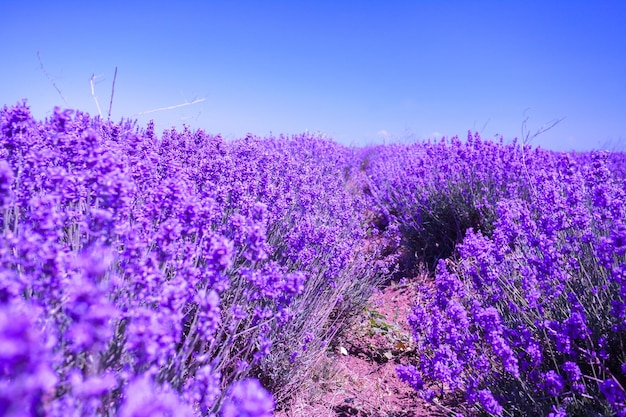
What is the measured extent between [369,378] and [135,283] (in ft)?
7.18

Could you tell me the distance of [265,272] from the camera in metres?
1.78

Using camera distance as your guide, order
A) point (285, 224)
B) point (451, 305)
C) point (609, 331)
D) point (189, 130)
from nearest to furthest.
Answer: point (609, 331)
point (451, 305)
point (285, 224)
point (189, 130)

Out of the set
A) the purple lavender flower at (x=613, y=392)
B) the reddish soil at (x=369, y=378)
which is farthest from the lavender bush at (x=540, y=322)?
the reddish soil at (x=369, y=378)

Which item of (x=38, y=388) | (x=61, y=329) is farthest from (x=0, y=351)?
(x=61, y=329)

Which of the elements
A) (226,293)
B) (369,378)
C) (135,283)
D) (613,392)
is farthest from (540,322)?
(135,283)

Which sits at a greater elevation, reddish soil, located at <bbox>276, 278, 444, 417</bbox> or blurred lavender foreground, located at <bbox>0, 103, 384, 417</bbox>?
blurred lavender foreground, located at <bbox>0, 103, 384, 417</bbox>

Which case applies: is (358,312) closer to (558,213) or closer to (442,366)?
(442,366)

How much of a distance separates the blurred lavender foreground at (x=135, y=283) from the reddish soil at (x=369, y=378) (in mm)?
174

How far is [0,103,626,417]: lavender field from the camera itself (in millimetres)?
1037

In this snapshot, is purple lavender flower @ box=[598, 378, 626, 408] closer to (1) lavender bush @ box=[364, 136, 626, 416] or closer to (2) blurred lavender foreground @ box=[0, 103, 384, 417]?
(1) lavender bush @ box=[364, 136, 626, 416]

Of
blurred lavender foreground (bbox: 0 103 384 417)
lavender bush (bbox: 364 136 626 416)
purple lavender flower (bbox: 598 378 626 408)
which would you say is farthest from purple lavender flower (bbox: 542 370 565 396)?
blurred lavender foreground (bbox: 0 103 384 417)

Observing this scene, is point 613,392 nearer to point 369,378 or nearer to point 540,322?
point 540,322

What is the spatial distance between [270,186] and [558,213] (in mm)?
1898

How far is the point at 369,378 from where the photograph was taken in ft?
9.90
